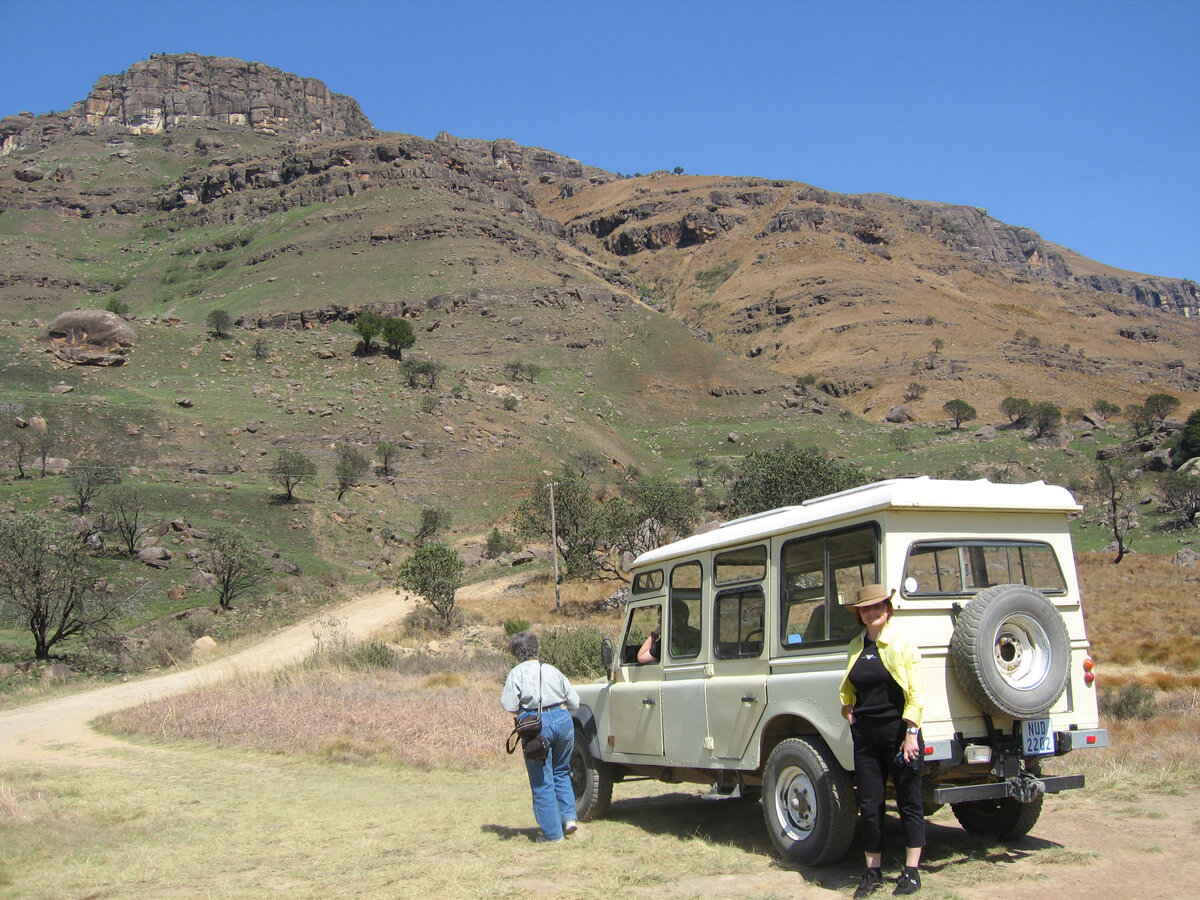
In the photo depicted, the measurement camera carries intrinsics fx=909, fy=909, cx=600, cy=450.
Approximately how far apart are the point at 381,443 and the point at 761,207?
141 metres

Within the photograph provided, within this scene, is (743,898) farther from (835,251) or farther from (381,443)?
(835,251)

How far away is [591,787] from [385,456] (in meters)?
45.5

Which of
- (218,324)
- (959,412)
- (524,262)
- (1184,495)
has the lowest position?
(1184,495)

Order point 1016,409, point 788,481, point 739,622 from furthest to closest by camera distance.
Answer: point 1016,409 < point 788,481 < point 739,622

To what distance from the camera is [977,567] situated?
21.9 feet

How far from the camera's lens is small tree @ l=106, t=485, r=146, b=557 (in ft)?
118

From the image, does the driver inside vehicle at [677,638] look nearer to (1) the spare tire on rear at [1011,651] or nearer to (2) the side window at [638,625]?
(2) the side window at [638,625]

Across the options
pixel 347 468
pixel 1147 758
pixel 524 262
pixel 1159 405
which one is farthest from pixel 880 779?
pixel 524 262

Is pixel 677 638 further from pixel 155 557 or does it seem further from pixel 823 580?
pixel 155 557

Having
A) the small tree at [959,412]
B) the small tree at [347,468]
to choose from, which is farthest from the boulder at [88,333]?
the small tree at [959,412]

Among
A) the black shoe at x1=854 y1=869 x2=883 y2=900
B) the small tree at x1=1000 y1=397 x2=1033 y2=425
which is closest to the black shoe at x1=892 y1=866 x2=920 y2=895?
the black shoe at x1=854 y1=869 x2=883 y2=900

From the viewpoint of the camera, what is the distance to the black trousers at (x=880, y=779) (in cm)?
601

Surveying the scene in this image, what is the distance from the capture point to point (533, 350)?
8862 centimetres

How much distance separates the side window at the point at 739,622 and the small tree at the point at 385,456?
46.3 meters
